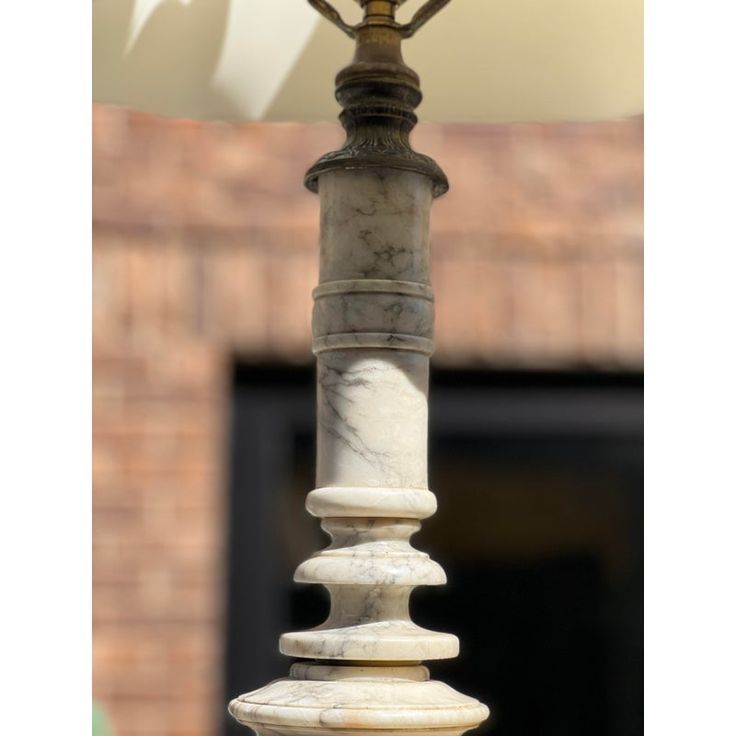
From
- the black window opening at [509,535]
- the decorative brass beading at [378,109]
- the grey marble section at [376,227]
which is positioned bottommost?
the black window opening at [509,535]

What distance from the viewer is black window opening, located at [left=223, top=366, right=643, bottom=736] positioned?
4324 millimetres

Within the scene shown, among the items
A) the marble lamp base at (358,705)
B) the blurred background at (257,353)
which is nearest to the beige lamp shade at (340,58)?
the marble lamp base at (358,705)

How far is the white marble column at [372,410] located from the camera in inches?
60.2

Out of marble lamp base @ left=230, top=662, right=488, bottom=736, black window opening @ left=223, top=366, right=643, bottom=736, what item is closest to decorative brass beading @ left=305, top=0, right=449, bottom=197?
marble lamp base @ left=230, top=662, right=488, bottom=736

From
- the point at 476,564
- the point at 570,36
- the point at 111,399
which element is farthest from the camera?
the point at 476,564

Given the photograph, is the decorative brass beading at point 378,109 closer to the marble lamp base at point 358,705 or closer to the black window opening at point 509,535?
the marble lamp base at point 358,705

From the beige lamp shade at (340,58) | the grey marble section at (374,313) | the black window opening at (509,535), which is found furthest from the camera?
the black window opening at (509,535)

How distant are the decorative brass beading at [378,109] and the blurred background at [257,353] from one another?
2448 mm

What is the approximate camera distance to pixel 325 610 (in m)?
4.32

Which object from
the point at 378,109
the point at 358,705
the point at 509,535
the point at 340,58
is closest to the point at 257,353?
the point at 509,535

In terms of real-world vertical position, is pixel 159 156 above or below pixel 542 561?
above
